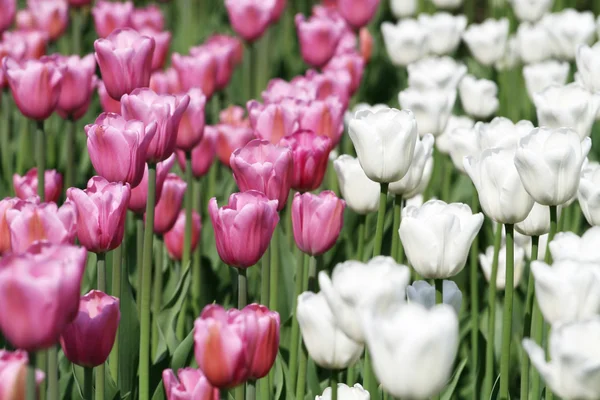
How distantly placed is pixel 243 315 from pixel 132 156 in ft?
1.75

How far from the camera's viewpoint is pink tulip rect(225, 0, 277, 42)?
3691 mm

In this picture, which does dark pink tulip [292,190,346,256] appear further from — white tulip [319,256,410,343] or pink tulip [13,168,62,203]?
pink tulip [13,168,62,203]

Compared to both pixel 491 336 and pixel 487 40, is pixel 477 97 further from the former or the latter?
pixel 491 336

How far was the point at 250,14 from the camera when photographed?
3.69m

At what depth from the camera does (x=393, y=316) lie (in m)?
1.19

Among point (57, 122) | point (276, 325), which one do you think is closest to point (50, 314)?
point (276, 325)

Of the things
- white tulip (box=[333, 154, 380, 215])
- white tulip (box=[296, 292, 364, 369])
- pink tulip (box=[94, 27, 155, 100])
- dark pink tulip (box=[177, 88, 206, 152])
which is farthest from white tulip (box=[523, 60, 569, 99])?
white tulip (box=[296, 292, 364, 369])

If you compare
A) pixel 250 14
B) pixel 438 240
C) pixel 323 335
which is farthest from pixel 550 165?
pixel 250 14

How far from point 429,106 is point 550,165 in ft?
3.13

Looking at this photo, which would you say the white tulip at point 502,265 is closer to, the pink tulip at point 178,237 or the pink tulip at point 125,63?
the pink tulip at point 178,237

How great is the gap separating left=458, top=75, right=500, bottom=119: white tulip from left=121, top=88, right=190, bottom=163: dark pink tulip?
1.44 metres

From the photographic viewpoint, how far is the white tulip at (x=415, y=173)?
2121 millimetres

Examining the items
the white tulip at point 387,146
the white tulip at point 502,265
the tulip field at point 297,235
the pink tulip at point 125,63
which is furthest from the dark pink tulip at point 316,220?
the white tulip at point 502,265

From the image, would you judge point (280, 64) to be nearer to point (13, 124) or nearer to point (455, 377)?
point (13, 124)
